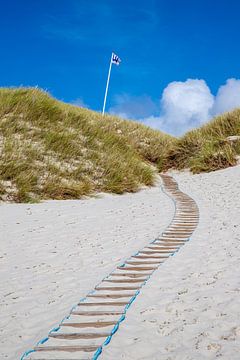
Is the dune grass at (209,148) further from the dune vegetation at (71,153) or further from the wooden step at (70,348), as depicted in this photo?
the wooden step at (70,348)

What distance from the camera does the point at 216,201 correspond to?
12125 millimetres

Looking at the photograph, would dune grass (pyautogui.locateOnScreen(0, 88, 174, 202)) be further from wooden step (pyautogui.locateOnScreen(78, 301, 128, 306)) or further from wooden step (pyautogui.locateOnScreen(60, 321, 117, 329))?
wooden step (pyautogui.locateOnScreen(60, 321, 117, 329))

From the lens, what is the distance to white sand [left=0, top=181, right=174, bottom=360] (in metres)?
4.43

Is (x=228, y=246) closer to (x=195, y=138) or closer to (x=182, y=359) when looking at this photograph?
(x=182, y=359)

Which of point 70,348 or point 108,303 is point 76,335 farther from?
point 108,303

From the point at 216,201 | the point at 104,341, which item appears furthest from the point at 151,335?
the point at 216,201

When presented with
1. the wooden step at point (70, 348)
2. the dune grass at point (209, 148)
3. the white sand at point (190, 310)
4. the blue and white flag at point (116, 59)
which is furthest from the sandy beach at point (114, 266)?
the blue and white flag at point (116, 59)

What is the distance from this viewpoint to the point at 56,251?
7066mm

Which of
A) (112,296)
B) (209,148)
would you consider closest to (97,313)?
(112,296)

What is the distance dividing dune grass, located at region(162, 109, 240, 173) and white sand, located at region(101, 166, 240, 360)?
466 inches

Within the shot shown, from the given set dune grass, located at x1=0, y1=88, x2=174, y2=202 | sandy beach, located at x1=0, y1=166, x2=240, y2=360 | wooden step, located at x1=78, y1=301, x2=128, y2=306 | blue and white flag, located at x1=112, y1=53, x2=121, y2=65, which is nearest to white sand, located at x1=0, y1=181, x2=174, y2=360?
sandy beach, located at x1=0, y1=166, x2=240, y2=360

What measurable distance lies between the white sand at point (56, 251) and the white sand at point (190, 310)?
764 mm

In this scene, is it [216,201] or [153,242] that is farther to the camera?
[216,201]

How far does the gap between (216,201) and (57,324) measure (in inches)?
337
